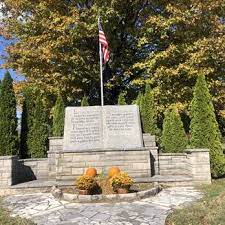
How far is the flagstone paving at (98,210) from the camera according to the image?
674cm

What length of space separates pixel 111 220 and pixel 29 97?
8770 mm

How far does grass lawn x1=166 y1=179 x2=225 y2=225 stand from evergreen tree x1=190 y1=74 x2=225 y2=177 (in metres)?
3.11

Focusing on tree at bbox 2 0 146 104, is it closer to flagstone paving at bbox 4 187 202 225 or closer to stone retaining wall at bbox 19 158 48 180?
stone retaining wall at bbox 19 158 48 180

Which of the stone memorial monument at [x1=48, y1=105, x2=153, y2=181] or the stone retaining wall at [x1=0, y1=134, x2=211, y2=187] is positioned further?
the stone memorial monument at [x1=48, y1=105, x2=153, y2=181]

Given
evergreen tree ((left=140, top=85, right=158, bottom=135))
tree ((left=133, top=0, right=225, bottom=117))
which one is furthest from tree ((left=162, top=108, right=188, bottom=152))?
tree ((left=133, top=0, right=225, bottom=117))

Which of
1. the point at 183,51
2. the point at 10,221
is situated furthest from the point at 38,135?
the point at 183,51

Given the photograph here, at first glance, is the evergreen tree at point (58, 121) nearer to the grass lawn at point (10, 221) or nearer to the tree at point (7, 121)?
the tree at point (7, 121)

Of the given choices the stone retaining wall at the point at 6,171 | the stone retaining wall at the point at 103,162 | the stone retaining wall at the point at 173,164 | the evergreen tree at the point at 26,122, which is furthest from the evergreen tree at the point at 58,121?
the stone retaining wall at the point at 173,164

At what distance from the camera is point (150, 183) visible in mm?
9812

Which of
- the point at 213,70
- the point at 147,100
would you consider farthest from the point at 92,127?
the point at 213,70

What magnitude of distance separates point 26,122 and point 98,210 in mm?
7260

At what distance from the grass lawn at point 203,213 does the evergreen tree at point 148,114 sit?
18.9ft

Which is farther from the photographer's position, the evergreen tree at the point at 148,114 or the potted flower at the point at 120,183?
the evergreen tree at the point at 148,114

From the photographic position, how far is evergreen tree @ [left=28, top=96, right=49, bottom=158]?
13500 mm
